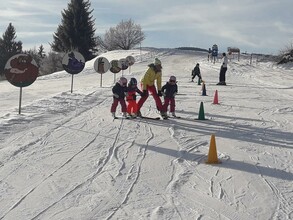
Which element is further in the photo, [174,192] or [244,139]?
[244,139]

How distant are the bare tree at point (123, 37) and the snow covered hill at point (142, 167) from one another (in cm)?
8292

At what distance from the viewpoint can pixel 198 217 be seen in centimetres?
532

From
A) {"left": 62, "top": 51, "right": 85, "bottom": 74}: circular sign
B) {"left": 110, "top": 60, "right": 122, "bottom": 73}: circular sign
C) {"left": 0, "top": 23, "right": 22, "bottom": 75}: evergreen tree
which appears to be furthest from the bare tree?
{"left": 62, "top": 51, "right": 85, "bottom": 74}: circular sign

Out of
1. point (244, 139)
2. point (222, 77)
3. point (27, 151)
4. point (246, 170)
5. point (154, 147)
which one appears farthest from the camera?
point (222, 77)

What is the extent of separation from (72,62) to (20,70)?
23.0ft

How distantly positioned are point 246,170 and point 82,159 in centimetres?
285

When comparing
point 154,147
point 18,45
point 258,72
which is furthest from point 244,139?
point 18,45

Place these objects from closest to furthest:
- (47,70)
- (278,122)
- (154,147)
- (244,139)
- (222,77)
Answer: (154,147) → (244,139) → (278,122) → (222,77) → (47,70)

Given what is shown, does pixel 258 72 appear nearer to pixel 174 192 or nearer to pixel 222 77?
pixel 222 77

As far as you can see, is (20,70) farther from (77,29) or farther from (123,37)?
(123,37)

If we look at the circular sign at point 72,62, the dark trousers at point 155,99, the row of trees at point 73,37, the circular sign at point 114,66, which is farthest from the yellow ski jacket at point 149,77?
the row of trees at point 73,37

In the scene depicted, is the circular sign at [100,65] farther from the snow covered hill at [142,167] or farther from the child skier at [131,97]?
the child skier at [131,97]

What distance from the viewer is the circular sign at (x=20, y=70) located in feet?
41.8

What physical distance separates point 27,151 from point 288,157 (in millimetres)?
4966
